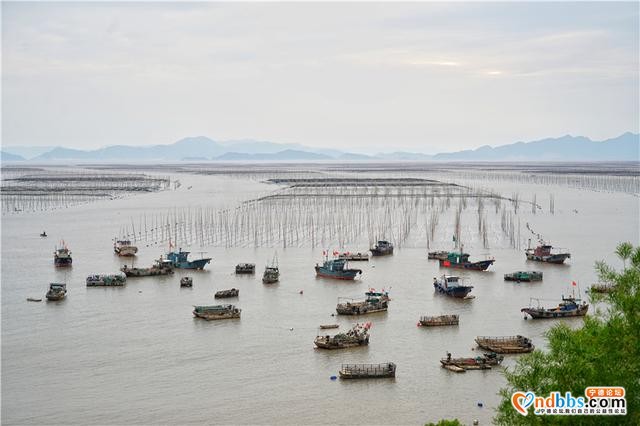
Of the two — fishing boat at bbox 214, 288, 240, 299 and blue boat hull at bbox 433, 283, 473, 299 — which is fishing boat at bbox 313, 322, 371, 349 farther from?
fishing boat at bbox 214, 288, 240, 299

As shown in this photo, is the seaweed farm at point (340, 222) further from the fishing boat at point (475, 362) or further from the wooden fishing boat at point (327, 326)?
the fishing boat at point (475, 362)

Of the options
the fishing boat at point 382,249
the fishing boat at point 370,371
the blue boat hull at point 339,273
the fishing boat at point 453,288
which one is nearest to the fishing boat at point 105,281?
the blue boat hull at point 339,273

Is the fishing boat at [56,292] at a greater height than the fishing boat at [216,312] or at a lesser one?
greater

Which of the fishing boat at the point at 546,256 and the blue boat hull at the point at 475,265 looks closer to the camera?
the blue boat hull at the point at 475,265

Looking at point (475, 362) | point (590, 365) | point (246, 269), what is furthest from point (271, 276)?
point (590, 365)

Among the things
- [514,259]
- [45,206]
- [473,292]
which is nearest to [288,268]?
[473,292]

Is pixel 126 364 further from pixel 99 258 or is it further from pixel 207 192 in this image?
pixel 207 192
